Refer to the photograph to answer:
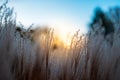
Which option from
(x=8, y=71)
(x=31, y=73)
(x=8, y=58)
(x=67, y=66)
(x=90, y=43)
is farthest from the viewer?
(x=90, y=43)

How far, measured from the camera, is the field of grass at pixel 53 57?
9.87 feet

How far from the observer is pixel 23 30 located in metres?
3.38

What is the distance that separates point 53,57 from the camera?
3396mm

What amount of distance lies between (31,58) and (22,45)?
15 cm

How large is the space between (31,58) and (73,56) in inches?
18.6

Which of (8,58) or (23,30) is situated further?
(23,30)

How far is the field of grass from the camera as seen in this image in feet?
9.87

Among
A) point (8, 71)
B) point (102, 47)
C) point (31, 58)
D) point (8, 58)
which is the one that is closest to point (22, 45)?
point (31, 58)

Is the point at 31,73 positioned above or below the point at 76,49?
below

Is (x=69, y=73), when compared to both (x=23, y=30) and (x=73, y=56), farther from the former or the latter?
(x=23, y=30)

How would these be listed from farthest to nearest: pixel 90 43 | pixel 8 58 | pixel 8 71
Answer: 1. pixel 90 43
2. pixel 8 58
3. pixel 8 71

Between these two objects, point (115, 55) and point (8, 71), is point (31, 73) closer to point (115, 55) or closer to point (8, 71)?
point (8, 71)

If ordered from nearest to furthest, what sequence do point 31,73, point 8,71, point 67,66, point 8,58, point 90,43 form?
point 8,71, point 8,58, point 31,73, point 67,66, point 90,43

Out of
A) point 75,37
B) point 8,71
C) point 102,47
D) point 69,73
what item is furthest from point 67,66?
point 8,71
